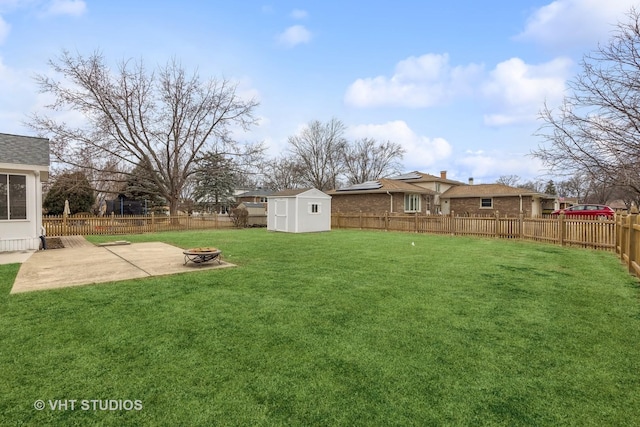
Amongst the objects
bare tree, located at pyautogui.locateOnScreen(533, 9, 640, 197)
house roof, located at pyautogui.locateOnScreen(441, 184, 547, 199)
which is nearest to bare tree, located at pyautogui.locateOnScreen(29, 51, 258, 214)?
house roof, located at pyautogui.locateOnScreen(441, 184, 547, 199)

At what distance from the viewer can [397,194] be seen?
26.1 m

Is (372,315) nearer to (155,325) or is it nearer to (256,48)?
(155,325)

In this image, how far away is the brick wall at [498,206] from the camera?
27062 millimetres

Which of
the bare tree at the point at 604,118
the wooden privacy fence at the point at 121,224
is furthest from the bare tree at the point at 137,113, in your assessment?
the bare tree at the point at 604,118

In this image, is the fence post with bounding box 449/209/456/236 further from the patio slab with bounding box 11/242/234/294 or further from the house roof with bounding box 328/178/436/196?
the patio slab with bounding box 11/242/234/294

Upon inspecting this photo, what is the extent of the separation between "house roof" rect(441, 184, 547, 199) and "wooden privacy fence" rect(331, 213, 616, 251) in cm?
1280

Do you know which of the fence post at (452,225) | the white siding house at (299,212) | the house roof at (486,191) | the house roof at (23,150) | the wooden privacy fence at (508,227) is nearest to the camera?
the house roof at (23,150)

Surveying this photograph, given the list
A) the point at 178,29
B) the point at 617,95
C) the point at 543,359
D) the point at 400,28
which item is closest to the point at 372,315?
the point at 543,359

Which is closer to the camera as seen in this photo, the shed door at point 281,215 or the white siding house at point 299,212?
the white siding house at point 299,212

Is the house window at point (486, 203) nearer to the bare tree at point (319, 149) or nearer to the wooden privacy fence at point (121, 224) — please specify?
the bare tree at point (319, 149)

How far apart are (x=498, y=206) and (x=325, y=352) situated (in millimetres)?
28943

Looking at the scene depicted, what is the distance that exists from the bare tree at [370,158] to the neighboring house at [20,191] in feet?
123

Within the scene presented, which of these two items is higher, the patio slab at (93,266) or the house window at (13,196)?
the house window at (13,196)

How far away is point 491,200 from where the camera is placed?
92.8 ft
